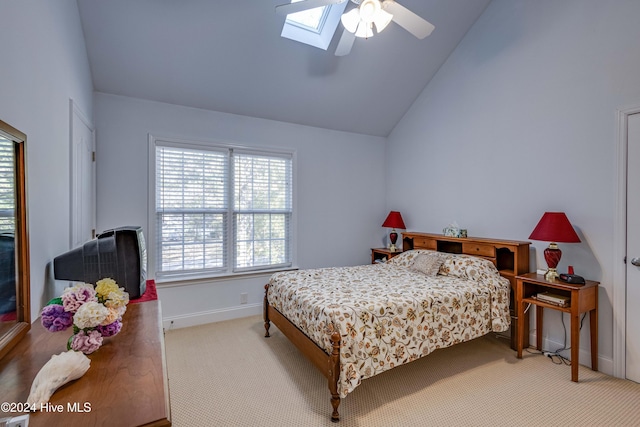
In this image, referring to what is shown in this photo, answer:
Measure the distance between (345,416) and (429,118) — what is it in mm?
3562

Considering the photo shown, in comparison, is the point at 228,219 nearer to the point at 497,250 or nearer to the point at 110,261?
the point at 110,261

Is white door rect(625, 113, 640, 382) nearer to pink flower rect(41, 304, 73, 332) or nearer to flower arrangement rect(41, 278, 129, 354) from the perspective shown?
flower arrangement rect(41, 278, 129, 354)

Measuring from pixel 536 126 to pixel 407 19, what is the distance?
172 cm

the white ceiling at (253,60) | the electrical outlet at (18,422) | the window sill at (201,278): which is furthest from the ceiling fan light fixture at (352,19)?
the window sill at (201,278)

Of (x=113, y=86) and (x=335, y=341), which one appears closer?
(x=335, y=341)

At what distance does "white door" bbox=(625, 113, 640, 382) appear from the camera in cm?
227

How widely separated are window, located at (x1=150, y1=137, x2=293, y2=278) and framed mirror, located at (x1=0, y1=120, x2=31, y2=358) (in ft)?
6.47

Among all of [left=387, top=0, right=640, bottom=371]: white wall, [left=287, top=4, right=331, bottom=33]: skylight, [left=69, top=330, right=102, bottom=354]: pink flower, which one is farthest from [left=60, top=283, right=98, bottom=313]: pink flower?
A: [left=387, top=0, right=640, bottom=371]: white wall

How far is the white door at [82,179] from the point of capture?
85.8 inches

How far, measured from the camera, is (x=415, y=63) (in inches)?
142

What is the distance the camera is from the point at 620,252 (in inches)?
92.6

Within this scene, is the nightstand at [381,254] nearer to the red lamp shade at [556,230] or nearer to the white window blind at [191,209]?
the red lamp shade at [556,230]

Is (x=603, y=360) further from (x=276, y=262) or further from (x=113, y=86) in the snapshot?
(x=113, y=86)

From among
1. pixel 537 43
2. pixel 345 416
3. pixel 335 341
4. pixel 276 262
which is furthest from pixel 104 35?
pixel 537 43
